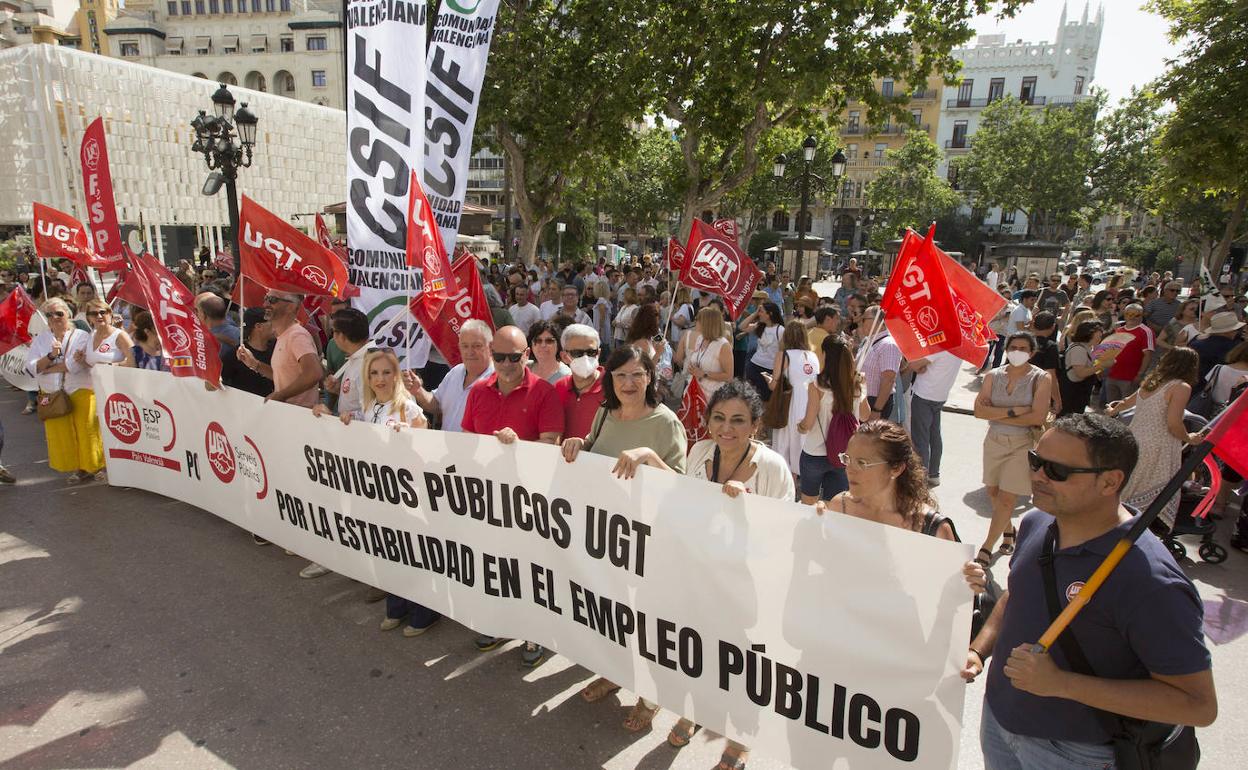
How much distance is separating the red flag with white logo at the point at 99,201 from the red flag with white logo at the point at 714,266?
6.06 meters

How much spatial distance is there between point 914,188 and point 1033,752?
171ft

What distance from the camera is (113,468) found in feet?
19.8

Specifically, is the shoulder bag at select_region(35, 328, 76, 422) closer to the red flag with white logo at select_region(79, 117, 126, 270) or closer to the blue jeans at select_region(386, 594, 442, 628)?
the red flag with white logo at select_region(79, 117, 126, 270)

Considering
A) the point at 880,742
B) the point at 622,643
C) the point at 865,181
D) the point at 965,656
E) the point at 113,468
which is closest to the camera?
the point at 965,656

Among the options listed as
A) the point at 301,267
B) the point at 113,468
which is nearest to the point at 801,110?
the point at 301,267

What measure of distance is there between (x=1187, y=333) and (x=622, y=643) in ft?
29.4

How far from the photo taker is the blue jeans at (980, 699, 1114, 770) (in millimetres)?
1877

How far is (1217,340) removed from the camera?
7.73m

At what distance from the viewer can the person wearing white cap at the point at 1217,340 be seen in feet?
24.6

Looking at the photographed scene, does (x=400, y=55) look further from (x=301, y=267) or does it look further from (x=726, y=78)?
(x=726, y=78)

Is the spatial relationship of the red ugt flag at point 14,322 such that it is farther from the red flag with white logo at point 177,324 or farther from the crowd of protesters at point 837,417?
the red flag with white logo at point 177,324

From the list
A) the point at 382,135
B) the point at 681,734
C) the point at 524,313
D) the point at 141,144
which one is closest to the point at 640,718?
the point at 681,734

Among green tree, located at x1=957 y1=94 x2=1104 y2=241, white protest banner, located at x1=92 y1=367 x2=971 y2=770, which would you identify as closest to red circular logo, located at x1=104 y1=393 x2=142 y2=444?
white protest banner, located at x1=92 y1=367 x2=971 y2=770

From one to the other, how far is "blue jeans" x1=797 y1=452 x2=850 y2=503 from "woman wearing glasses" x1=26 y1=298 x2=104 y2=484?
6239 millimetres
